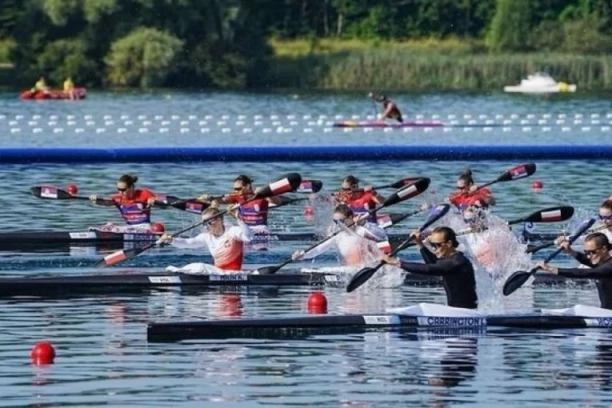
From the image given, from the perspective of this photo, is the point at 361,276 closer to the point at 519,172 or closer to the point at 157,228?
the point at 519,172

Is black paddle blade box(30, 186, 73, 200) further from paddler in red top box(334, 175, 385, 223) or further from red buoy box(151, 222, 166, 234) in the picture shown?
paddler in red top box(334, 175, 385, 223)

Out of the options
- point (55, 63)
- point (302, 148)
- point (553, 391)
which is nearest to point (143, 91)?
point (55, 63)

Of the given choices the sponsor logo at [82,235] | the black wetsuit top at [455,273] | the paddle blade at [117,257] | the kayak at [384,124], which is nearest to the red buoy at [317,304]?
the black wetsuit top at [455,273]

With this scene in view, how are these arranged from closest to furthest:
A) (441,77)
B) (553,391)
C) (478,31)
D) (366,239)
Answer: (553,391)
(366,239)
(441,77)
(478,31)

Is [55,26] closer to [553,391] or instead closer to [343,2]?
[343,2]

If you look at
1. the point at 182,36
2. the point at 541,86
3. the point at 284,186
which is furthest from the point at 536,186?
the point at 182,36

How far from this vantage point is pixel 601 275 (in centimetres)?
2048

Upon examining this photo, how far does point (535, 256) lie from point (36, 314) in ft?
27.2

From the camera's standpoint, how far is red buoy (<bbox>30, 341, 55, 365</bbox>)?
1839 cm

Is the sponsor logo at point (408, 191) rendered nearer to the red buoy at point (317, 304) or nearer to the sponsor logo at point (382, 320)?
the red buoy at point (317, 304)

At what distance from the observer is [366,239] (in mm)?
25219

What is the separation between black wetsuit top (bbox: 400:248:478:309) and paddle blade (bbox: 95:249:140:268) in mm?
5620

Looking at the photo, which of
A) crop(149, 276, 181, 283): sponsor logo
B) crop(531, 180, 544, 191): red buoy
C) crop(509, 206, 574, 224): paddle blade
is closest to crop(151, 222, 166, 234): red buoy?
crop(149, 276, 181, 283): sponsor logo

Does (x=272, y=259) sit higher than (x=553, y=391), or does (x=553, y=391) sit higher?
(x=553, y=391)
